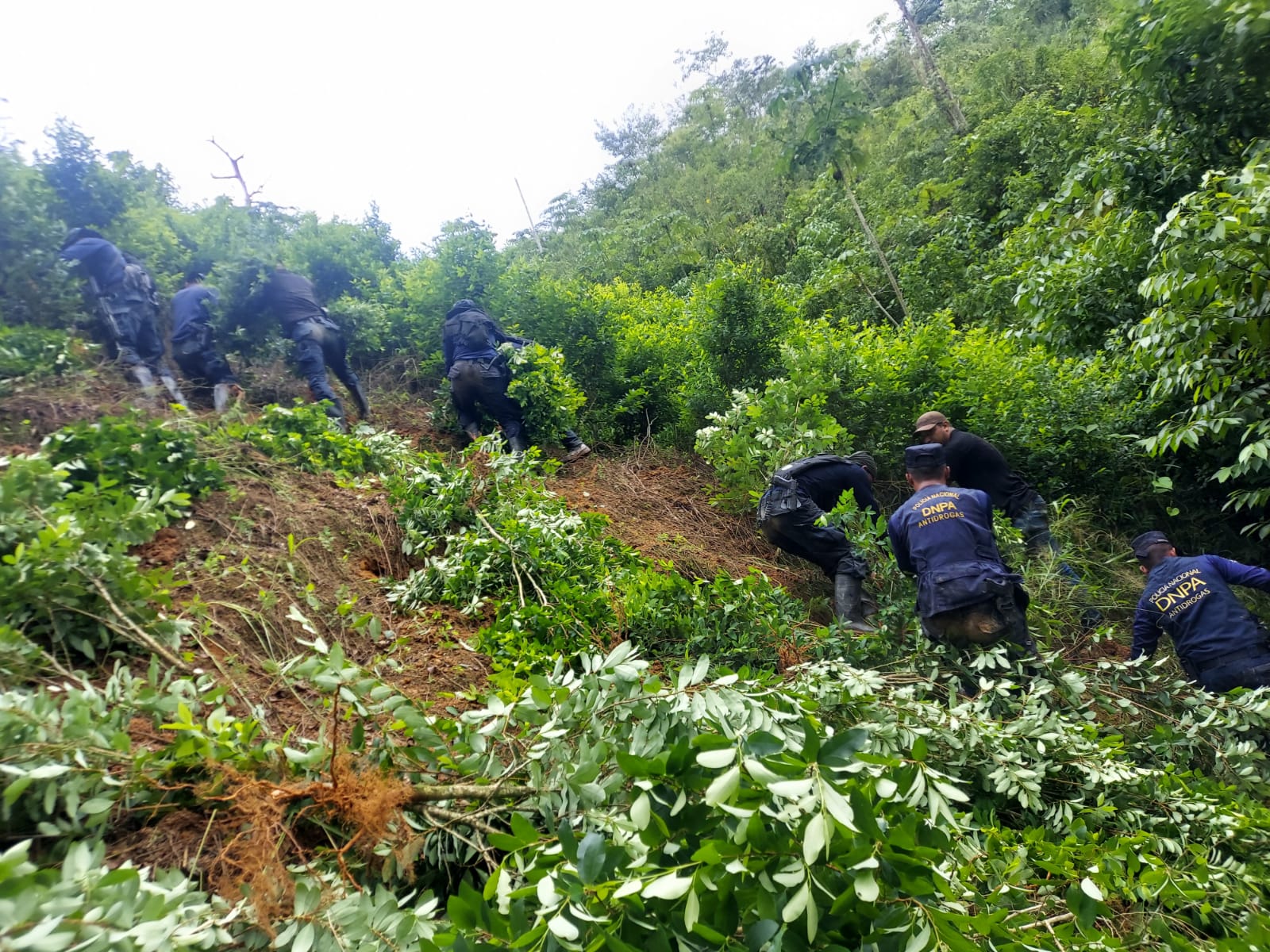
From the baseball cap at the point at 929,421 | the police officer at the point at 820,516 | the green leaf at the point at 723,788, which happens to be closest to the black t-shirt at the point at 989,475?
the baseball cap at the point at 929,421

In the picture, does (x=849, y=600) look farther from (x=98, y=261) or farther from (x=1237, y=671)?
(x=98, y=261)

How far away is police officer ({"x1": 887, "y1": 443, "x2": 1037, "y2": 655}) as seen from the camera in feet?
11.6

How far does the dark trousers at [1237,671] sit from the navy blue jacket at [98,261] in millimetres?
9353

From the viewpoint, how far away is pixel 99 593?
2.55 meters

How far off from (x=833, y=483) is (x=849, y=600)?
3.03 feet

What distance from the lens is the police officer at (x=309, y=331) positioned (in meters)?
6.68

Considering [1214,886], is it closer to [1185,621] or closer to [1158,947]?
[1158,947]

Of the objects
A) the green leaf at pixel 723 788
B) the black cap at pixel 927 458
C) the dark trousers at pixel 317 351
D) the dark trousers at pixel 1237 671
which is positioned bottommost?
the dark trousers at pixel 1237 671

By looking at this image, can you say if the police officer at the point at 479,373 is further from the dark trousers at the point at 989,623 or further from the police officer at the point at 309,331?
the dark trousers at the point at 989,623

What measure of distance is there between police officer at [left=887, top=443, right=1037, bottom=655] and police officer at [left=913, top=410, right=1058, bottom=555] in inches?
63.1

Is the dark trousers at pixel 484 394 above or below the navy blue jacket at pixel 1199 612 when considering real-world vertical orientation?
above

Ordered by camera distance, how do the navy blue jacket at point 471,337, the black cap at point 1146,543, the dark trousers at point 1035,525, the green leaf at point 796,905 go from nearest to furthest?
the green leaf at point 796,905
the black cap at point 1146,543
the dark trousers at point 1035,525
the navy blue jacket at point 471,337

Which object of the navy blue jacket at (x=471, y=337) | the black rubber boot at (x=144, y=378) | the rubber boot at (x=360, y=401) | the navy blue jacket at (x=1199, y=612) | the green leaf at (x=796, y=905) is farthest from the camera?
the rubber boot at (x=360, y=401)

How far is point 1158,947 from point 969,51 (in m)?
25.8
